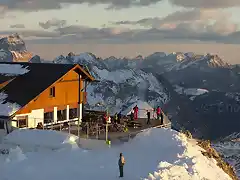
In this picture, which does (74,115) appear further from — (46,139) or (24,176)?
(24,176)

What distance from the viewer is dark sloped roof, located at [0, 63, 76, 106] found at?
37156 millimetres

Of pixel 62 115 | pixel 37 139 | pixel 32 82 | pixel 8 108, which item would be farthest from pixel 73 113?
Result: pixel 37 139

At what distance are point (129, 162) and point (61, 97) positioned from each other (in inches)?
538

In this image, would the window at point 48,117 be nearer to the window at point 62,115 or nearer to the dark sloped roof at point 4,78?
the window at point 62,115

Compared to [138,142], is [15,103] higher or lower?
higher

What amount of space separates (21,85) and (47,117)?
3.40 meters

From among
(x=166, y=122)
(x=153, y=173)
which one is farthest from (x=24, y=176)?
(x=166, y=122)

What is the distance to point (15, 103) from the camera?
3631 centimetres

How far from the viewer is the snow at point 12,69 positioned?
41.3 meters

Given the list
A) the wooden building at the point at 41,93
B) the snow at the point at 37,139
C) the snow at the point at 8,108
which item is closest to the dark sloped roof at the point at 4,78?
the wooden building at the point at 41,93

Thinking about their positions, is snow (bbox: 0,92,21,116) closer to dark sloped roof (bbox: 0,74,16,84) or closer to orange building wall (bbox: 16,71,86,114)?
orange building wall (bbox: 16,71,86,114)

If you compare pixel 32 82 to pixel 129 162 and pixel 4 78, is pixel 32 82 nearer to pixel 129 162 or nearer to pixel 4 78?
pixel 4 78

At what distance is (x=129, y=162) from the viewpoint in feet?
95.6

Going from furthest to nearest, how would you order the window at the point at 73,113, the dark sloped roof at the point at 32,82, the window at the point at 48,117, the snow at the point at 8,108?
the window at the point at 73,113
the window at the point at 48,117
the dark sloped roof at the point at 32,82
the snow at the point at 8,108
